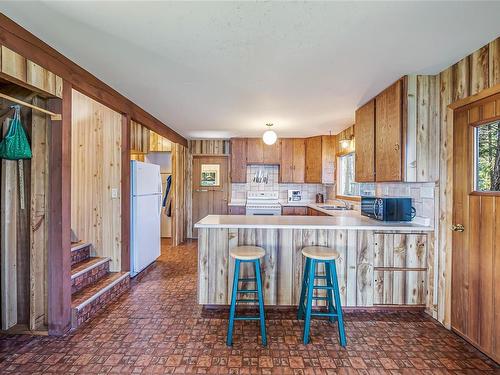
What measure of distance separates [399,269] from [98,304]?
9.86 feet

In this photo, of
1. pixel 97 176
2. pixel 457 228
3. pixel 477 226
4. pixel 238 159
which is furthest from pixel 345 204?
pixel 97 176

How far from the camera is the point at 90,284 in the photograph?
2.79 metres

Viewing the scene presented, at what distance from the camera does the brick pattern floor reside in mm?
1812

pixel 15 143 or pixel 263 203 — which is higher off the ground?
pixel 15 143

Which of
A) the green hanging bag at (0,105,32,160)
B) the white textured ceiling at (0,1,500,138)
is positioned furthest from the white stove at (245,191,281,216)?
the green hanging bag at (0,105,32,160)

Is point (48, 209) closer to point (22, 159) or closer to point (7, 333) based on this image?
point (22, 159)

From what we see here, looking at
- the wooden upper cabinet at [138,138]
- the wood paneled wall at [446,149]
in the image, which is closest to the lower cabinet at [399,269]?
the wood paneled wall at [446,149]

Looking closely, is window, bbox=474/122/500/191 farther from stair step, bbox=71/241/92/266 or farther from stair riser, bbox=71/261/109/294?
stair step, bbox=71/241/92/266

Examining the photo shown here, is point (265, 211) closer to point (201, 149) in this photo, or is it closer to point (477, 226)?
point (201, 149)

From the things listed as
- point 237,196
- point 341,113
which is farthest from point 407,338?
point 237,196

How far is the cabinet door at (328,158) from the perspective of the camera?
17.0 ft

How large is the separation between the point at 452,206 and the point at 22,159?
367 cm

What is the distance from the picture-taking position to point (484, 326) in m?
1.96

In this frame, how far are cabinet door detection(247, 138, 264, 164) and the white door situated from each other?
207 cm
